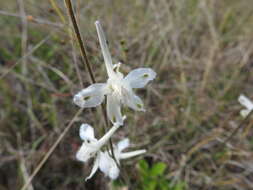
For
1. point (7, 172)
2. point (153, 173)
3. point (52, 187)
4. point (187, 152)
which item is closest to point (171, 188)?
point (153, 173)

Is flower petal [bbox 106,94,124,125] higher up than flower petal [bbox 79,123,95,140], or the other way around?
flower petal [bbox 106,94,124,125]

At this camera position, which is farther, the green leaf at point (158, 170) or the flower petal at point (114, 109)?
the green leaf at point (158, 170)

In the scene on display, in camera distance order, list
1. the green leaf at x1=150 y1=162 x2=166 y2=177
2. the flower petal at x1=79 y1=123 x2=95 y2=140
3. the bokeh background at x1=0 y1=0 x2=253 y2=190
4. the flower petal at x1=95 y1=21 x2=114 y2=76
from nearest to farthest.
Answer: the flower petal at x1=95 y1=21 x2=114 y2=76 < the flower petal at x1=79 y1=123 x2=95 y2=140 < the green leaf at x1=150 y1=162 x2=166 y2=177 < the bokeh background at x1=0 y1=0 x2=253 y2=190

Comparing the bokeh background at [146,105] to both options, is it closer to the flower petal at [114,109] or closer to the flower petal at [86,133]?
the flower petal at [86,133]

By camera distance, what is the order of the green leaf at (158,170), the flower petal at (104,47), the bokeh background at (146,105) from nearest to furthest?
the flower petal at (104,47)
the green leaf at (158,170)
the bokeh background at (146,105)

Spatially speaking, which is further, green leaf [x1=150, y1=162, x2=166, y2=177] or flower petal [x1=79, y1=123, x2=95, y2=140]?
green leaf [x1=150, y1=162, x2=166, y2=177]

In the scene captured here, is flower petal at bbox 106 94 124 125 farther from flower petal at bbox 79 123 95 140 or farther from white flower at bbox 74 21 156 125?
flower petal at bbox 79 123 95 140

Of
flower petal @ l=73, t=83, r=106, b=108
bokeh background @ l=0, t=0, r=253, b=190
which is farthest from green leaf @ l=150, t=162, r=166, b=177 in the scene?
flower petal @ l=73, t=83, r=106, b=108

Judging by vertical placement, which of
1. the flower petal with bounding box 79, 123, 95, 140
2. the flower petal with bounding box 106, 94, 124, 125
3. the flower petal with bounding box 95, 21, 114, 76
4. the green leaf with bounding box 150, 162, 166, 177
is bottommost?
the green leaf with bounding box 150, 162, 166, 177

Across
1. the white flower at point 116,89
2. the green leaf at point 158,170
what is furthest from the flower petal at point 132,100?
the green leaf at point 158,170
